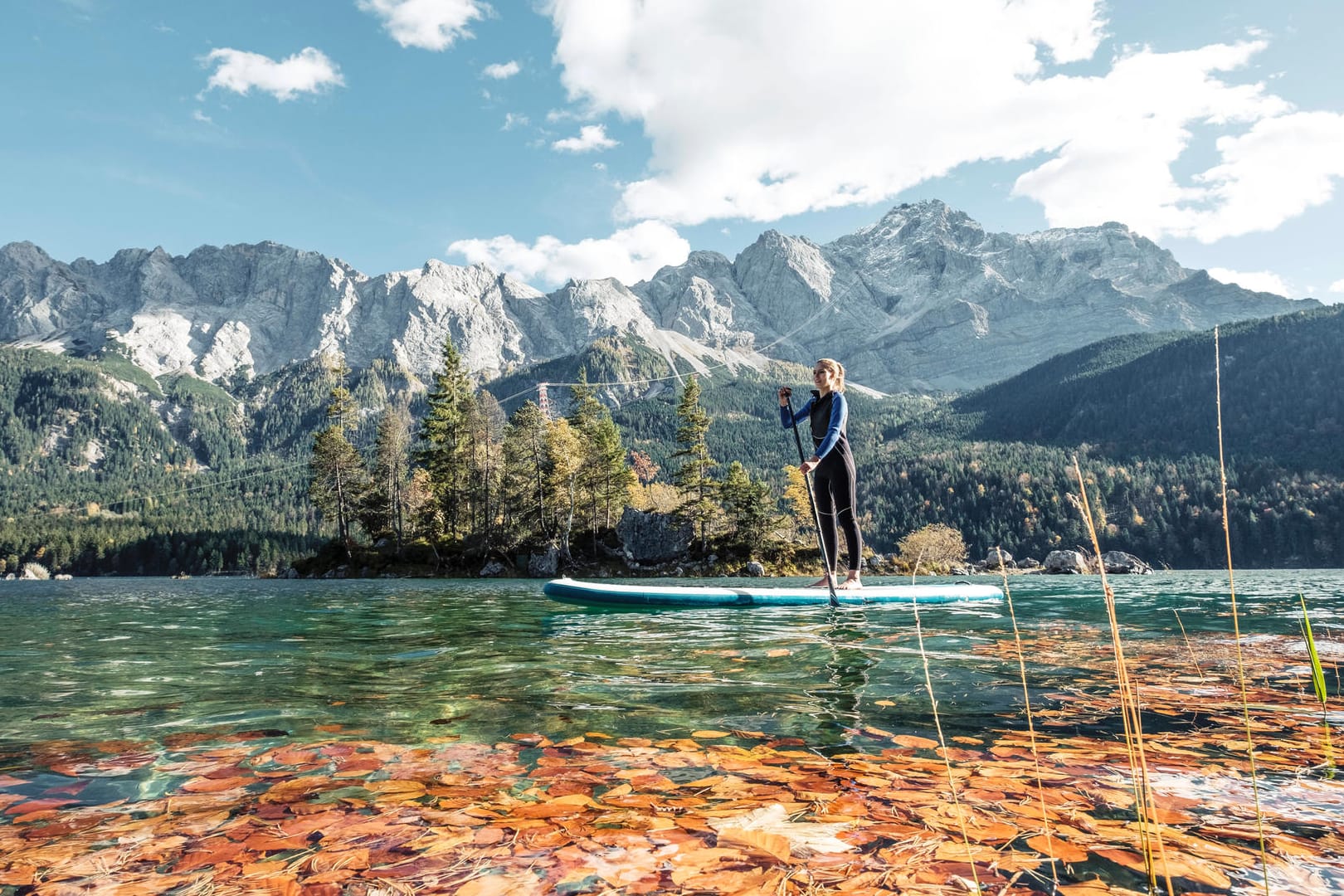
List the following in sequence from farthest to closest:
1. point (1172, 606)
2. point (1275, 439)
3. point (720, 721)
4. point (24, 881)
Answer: point (1275, 439) → point (1172, 606) → point (720, 721) → point (24, 881)

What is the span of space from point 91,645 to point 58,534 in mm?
190887

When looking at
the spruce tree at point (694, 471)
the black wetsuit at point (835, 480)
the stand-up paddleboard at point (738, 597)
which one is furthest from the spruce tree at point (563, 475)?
the black wetsuit at point (835, 480)

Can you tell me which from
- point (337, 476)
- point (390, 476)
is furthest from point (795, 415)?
point (337, 476)

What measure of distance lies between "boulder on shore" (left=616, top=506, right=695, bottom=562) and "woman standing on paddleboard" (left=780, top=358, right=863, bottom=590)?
53.3m

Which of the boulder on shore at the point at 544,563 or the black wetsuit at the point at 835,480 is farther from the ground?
the black wetsuit at the point at 835,480

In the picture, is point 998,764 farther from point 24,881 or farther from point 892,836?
point 24,881

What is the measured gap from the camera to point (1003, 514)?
5891 inches

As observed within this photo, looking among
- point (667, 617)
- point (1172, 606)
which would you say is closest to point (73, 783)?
point (667, 617)

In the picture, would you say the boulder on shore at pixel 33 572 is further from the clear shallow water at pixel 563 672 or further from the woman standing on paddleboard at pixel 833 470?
the woman standing on paddleboard at pixel 833 470

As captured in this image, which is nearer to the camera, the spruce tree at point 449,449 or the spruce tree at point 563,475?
the spruce tree at point 563,475

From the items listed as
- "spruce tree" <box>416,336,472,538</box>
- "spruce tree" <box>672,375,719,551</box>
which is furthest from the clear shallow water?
"spruce tree" <box>416,336,472,538</box>

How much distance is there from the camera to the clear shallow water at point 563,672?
4.49 metres

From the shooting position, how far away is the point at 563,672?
6.31m

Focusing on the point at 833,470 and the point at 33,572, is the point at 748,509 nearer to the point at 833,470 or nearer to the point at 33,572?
the point at 833,470
